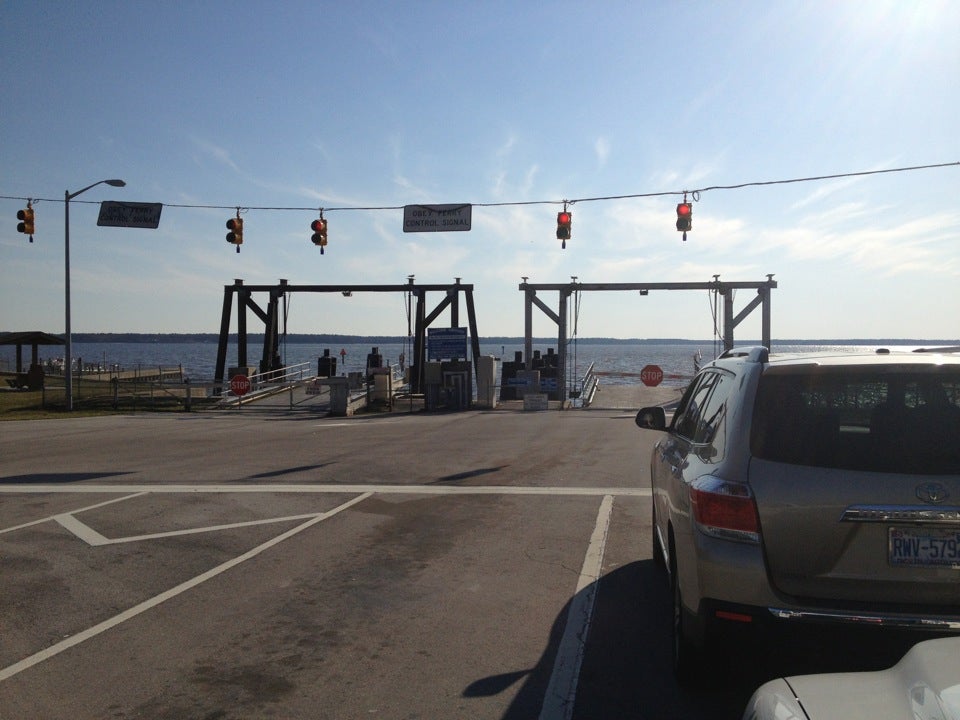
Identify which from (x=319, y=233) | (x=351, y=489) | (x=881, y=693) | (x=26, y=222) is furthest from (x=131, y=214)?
(x=881, y=693)

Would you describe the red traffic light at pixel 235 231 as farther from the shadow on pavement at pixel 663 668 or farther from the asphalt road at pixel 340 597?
the shadow on pavement at pixel 663 668

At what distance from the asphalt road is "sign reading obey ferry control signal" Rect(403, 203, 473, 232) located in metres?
13.6

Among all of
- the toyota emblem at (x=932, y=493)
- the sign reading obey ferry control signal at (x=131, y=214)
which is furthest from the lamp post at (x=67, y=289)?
the toyota emblem at (x=932, y=493)

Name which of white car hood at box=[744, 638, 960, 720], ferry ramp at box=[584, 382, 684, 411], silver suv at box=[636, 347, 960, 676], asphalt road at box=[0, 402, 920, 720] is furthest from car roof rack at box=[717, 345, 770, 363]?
ferry ramp at box=[584, 382, 684, 411]

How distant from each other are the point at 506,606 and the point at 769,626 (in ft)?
8.41

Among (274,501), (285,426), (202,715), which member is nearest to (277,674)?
(202,715)

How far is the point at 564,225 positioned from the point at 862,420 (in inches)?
776

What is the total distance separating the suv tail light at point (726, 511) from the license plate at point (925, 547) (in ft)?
1.95

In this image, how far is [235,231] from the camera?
23.8m

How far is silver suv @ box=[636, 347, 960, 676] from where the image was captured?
3871 millimetres

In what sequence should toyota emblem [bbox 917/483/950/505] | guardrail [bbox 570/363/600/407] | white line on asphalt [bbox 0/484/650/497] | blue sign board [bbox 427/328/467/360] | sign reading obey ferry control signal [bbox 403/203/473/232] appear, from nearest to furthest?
toyota emblem [bbox 917/483/950/505] → white line on asphalt [bbox 0/484/650/497] → sign reading obey ferry control signal [bbox 403/203/473/232] → blue sign board [bbox 427/328/467/360] → guardrail [bbox 570/363/600/407]

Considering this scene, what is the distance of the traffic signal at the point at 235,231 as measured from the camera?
23630mm

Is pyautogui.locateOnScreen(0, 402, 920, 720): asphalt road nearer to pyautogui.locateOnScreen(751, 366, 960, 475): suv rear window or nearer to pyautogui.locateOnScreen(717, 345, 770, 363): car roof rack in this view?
pyautogui.locateOnScreen(751, 366, 960, 475): suv rear window

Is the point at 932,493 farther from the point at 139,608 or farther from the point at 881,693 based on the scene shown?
the point at 139,608
